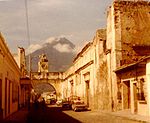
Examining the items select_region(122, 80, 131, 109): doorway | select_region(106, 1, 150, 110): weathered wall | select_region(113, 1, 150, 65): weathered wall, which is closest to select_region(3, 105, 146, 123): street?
select_region(122, 80, 131, 109): doorway

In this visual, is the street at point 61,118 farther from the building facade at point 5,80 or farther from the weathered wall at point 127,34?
the weathered wall at point 127,34

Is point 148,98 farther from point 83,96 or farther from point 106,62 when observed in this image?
point 83,96

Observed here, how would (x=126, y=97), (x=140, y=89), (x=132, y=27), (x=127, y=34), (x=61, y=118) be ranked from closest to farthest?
(x=140, y=89), (x=61, y=118), (x=126, y=97), (x=127, y=34), (x=132, y=27)

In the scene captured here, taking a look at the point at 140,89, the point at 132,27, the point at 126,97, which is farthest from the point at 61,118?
the point at 132,27

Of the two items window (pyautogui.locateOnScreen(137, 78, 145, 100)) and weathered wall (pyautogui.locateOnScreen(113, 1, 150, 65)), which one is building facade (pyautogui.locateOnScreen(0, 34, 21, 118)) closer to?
window (pyautogui.locateOnScreen(137, 78, 145, 100))

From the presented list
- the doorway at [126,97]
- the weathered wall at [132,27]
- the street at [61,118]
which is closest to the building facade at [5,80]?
the street at [61,118]

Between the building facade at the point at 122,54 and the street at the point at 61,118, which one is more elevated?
the building facade at the point at 122,54

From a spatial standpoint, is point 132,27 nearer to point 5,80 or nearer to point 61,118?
point 61,118

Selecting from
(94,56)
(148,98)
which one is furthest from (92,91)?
(148,98)

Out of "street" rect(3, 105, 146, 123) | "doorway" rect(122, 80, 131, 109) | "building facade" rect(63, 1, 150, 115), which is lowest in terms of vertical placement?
"street" rect(3, 105, 146, 123)

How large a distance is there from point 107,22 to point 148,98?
12.4 meters

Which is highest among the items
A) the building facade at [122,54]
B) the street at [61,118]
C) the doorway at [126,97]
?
the building facade at [122,54]

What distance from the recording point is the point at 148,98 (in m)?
22.9

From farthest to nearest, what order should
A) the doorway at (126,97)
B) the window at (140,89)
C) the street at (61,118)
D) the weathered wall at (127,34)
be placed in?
the weathered wall at (127,34) < the doorway at (126,97) < the window at (140,89) < the street at (61,118)
